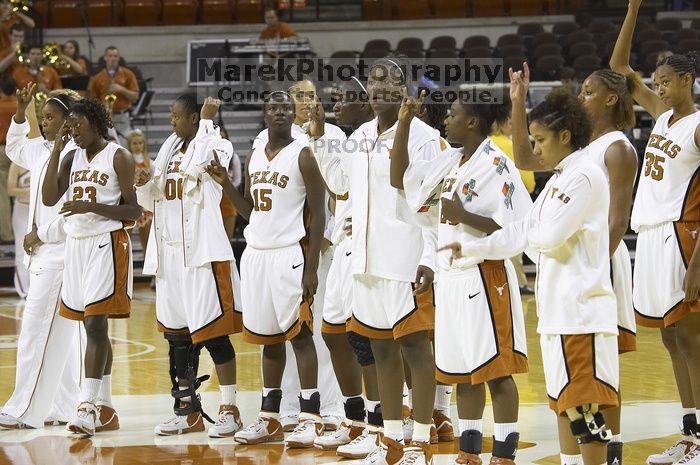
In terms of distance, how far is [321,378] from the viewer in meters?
7.54

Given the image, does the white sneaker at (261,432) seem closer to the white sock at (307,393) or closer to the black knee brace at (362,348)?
the white sock at (307,393)

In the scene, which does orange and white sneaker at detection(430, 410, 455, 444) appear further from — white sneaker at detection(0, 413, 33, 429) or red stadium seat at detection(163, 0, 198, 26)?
red stadium seat at detection(163, 0, 198, 26)

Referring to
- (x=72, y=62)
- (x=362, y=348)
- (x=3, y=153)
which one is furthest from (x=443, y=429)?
(x=72, y=62)

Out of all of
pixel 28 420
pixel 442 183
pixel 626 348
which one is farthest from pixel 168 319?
pixel 626 348

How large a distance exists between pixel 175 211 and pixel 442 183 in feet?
7.42

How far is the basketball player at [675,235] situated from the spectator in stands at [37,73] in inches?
489

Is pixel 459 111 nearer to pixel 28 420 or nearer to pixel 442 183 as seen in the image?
pixel 442 183

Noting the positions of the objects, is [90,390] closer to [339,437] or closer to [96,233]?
[96,233]

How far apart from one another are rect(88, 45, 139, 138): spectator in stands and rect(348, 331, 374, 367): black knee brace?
11.4 meters

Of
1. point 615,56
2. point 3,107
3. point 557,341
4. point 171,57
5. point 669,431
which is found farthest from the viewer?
point 171,57

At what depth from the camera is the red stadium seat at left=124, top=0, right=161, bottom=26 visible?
21891mm

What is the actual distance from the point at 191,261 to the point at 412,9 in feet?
50.0

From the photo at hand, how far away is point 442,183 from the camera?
5836 millimetres

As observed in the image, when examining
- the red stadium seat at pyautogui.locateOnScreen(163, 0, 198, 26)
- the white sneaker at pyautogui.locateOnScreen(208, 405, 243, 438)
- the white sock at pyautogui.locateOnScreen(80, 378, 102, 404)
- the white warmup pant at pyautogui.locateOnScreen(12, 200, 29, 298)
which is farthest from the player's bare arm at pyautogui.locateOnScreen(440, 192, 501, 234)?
the red stadium seat at pyautogui.locateOnScreen(163, 0, 198, 26)
